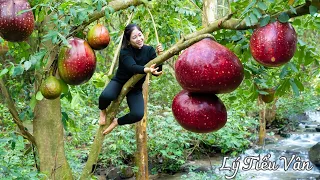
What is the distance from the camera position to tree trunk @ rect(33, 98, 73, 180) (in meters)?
1.94

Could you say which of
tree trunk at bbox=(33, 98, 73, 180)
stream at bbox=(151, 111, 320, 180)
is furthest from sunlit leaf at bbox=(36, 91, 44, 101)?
stream at bbox=(151, 111, 320, 180)

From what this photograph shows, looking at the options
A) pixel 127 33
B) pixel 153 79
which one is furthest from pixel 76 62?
pixel 153 79

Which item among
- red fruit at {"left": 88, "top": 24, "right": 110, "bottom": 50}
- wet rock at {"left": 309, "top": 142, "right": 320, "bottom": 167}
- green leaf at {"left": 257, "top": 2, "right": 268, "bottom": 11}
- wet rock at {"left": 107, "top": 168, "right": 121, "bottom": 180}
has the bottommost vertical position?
wet rock at {"left": 309, "top": 142, "right": 320, "bottom": 167}

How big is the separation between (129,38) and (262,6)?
1.14 m

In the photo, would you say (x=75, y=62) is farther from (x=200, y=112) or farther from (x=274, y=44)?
(x=274, y=44)

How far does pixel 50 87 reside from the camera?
1581mm

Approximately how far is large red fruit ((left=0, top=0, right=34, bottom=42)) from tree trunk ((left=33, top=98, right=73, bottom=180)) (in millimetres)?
535

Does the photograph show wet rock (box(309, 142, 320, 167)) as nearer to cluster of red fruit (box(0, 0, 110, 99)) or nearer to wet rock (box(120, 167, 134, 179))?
wet rock (box(120, 167, 134, 179))

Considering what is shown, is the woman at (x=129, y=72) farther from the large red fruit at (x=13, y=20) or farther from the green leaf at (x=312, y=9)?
the green leaf at (x=312, y=9)

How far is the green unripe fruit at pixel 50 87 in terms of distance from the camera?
158cm

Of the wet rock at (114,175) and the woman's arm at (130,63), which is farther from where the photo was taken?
the wet rock at (114,175)

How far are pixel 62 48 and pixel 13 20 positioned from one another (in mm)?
215

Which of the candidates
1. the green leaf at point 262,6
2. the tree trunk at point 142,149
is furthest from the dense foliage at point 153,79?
the tree trunk at point 142,149

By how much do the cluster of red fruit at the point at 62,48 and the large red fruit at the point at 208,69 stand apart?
2.22ft
